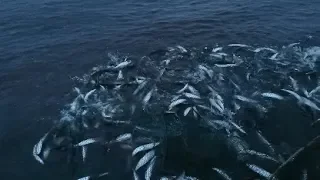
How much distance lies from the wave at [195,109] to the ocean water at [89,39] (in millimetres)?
428

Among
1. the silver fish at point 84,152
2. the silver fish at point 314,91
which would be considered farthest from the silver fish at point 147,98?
the silver fish at point 314,91

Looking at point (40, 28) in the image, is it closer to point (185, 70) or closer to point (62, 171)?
point (185, 70)

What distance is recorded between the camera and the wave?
37.3 feet

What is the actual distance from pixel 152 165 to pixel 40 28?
14.6 m

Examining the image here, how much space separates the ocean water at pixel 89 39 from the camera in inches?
484

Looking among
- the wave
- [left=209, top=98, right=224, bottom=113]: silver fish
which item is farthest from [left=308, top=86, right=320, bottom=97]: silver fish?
[left=209, top=98, right=224, bottom=113]: silver fish

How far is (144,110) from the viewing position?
13633 mm

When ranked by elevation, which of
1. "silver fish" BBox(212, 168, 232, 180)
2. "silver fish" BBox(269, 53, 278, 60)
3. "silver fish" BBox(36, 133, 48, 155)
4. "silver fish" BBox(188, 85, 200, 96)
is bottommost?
"silver fish" BBox(36, 133, 48, 155)

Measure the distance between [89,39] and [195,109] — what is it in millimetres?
9580

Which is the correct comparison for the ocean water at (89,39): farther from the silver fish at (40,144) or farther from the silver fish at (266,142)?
the silver fish at (266,142)

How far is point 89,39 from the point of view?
791 inches

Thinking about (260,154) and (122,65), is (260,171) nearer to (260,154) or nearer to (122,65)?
(260,154)

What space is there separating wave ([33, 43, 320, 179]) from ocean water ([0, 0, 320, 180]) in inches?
16.9

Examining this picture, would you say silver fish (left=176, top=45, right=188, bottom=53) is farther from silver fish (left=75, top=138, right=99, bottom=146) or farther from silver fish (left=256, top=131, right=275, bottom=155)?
silver fish (left=75, top=138, right=99, bottom=146)
